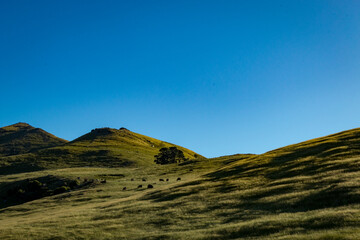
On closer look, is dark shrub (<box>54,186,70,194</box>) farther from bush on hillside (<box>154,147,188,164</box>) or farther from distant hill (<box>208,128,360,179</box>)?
bush on hillside (<box>154,147,188,164</box>)

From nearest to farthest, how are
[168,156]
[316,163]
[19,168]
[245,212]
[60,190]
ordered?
[245,212] → [316,163] → [60,190] → [19,168] → [168,156]

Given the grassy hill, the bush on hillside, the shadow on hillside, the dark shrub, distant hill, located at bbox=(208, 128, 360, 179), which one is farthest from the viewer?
the bush on hillside

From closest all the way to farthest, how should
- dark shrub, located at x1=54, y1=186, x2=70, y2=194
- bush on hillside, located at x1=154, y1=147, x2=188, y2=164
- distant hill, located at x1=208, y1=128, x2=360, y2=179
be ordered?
distant hill, located at x1=208, y1=128, x2=360, y2=179, dark shrub, located at x1=54, y1=186, x2=70, y2=194, bush on hillside, located at x1=154, y1=147, x2=188, y2=164

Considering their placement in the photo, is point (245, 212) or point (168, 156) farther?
point (168, 156)

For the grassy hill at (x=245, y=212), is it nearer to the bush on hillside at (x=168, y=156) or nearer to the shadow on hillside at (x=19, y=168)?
the shadow on hillside at (x=19, y=168)

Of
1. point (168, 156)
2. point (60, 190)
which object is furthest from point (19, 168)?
point (60, 190)

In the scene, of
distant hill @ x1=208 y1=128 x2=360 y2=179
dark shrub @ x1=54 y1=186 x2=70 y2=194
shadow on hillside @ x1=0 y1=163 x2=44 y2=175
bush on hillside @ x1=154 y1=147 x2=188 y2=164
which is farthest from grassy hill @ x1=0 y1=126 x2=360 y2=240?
bush on hillside @ x1=154 y1=147 x2=188 y2=164


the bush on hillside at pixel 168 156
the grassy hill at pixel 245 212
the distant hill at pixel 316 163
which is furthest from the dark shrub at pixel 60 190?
the bush on hillside at pixel 168 156

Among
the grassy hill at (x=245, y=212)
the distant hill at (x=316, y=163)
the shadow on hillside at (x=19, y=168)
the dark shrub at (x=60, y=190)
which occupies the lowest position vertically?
the grassy hill at (x=245, y=212)

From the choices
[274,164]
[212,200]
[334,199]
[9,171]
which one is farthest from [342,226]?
[9,171]

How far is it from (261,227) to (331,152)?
1644 inches

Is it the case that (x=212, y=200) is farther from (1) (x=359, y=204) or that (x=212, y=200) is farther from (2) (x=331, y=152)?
(2) (x=331, y=152)

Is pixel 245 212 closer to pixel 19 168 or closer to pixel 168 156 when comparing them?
pixel 168 156

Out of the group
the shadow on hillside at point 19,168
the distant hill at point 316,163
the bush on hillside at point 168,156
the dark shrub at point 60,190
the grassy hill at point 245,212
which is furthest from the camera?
the bush on hillside at point 168,156
